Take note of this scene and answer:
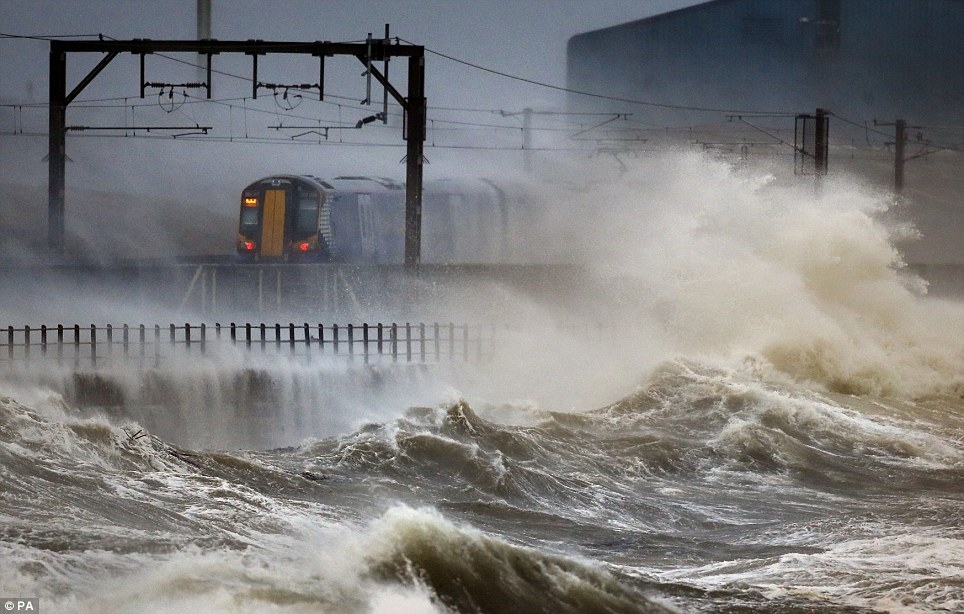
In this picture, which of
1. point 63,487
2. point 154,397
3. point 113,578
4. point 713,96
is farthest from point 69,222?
point 113,578

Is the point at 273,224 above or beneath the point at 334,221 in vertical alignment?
beneath

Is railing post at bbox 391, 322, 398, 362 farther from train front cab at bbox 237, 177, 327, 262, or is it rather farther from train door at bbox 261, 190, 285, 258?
train door at bbox 261, 190, 285, 258

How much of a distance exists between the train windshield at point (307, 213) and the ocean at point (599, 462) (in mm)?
7212

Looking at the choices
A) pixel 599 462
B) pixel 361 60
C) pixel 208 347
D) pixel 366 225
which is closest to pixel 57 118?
pixel 361 60

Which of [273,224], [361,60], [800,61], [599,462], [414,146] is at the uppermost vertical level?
[800,61]

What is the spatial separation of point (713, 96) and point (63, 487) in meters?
43.7

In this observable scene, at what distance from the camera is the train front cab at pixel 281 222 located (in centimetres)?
3105

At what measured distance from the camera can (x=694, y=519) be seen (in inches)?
469

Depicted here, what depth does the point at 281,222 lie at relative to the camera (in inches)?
1242

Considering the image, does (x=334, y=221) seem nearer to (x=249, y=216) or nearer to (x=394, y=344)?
(x=249, y=216)

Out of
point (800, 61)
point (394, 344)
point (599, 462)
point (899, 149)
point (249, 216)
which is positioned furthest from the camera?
point (800, 61)

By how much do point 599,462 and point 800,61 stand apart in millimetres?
38784

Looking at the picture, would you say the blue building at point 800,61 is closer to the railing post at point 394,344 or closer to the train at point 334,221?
the train at point 334,221

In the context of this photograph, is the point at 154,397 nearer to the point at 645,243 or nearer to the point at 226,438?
the point at 226,438
